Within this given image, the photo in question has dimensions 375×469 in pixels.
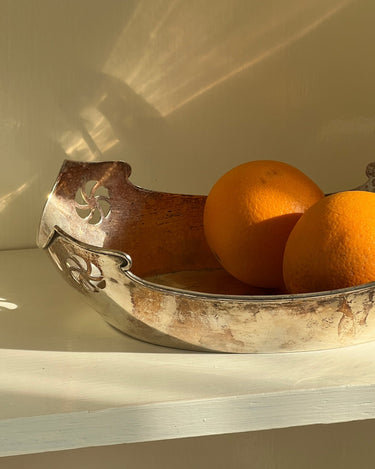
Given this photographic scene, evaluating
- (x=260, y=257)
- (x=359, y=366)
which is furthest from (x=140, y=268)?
(x=359, y=366)

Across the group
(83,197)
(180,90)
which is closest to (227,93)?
(180,90)

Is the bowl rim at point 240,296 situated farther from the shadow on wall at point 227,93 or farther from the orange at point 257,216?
the shadow on wall at point 227,93

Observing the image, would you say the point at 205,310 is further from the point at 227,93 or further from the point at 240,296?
the point at 227,93

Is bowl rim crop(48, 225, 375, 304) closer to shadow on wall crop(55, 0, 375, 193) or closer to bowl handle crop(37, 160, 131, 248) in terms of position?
bowl handle crop(37, 160, 131, 248)

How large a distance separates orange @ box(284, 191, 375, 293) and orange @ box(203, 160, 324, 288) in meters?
0.04

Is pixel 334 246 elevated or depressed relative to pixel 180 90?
depressed

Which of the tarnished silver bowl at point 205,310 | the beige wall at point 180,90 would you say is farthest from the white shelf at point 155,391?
the beige wall at point 180,90

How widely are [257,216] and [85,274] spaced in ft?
0.45

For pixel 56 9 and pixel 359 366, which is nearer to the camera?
pixel 359 366

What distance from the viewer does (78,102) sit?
676 millimetres

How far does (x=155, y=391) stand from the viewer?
37cm

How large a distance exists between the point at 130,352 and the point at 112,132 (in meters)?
0.33

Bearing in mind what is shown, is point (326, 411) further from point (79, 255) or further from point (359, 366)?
point (79, 255)

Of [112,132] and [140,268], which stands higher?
[112,132]
